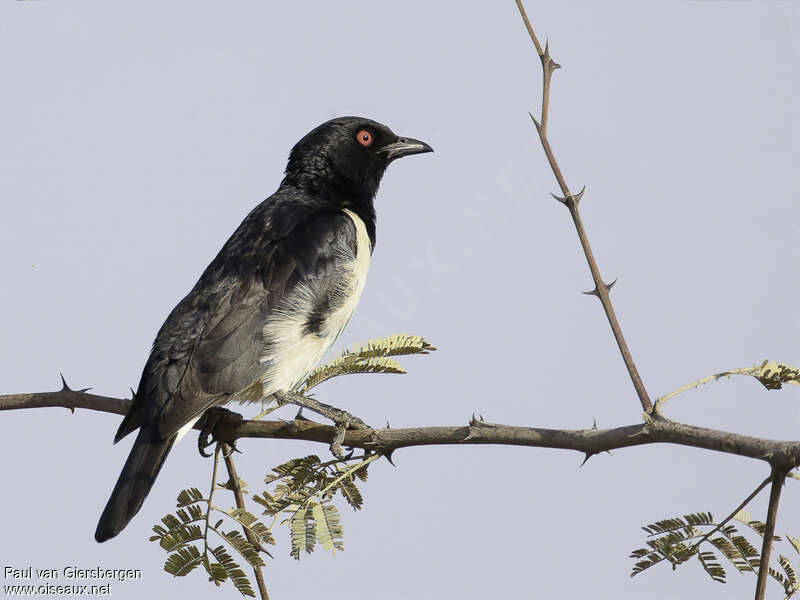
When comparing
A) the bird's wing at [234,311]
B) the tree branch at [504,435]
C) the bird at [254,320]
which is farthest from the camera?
the bird's wing at [234,311]

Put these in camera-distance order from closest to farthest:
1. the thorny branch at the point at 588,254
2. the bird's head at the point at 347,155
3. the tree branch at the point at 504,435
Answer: the tree branch at the point at 504,435, the thorny branch at the point at 588,254, the bird's head at the point at 347,155

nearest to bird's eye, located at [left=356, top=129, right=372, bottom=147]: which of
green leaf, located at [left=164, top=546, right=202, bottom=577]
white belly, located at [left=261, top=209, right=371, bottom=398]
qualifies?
white belly, located at [left=261, top=209, right=371, bottom=398]

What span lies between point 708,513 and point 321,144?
14.5 feet

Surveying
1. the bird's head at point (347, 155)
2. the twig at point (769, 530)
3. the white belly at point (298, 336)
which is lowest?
the twig at point (769, 530)

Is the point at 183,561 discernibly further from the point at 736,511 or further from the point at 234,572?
the point at 736,511

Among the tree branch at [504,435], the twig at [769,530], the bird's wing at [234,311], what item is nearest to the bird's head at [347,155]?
the bird's wing at [234,311]

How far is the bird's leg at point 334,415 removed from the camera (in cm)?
431

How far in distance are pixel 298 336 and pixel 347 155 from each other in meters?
1.92

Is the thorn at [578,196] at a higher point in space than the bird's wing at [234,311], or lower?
lower

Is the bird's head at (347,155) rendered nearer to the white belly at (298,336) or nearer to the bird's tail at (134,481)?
the white belly at (298,336)

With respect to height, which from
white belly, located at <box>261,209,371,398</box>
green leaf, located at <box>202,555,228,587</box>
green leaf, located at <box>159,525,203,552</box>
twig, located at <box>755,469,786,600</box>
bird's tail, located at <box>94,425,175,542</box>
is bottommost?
twig, located at <box>755,469,786,600</box>

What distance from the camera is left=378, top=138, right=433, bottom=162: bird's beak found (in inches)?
278

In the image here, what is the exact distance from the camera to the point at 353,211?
21.8ft

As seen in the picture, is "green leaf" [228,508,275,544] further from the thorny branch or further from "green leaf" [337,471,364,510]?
the thorny branch
